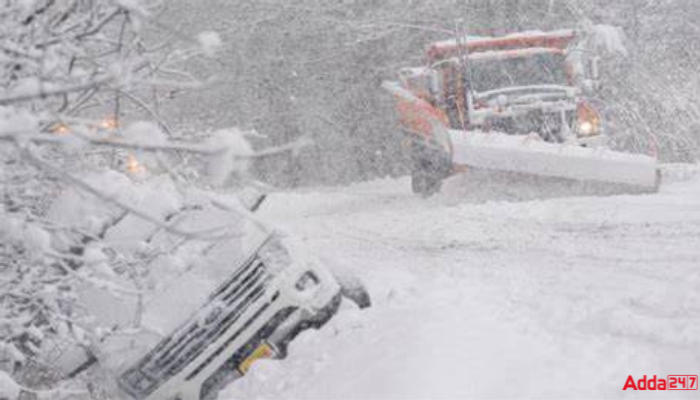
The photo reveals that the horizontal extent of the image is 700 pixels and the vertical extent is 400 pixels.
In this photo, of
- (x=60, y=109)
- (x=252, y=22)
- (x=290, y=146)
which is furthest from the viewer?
(x=252, y=22)

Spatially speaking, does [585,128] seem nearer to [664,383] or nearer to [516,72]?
[516,72]

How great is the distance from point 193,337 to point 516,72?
9.02 meters

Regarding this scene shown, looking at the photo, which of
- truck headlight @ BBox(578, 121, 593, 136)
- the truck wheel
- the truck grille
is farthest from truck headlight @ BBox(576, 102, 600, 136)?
the truck grille

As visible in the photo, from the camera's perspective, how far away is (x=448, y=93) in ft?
48.8

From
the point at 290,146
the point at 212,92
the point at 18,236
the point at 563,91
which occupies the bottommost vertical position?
the point at 212,92

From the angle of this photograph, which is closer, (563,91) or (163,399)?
(163,399)

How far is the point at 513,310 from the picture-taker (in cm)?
720

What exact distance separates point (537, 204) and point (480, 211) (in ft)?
2.17

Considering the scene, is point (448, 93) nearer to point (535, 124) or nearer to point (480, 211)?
point (535, 124)

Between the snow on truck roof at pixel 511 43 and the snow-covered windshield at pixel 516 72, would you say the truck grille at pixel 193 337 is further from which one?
the snow on truck roof at pixel 511 43

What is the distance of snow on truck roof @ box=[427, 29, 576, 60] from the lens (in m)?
14.9

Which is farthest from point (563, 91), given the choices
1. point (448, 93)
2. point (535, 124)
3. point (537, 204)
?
point (537, 204)

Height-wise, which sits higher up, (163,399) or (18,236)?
(18,236)

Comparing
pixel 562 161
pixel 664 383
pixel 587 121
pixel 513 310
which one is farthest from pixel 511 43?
pixel 664 383
